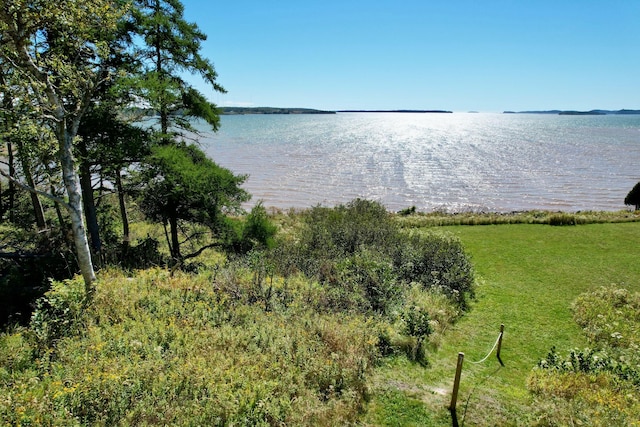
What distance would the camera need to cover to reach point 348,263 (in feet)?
39.6

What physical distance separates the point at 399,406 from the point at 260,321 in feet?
10.6

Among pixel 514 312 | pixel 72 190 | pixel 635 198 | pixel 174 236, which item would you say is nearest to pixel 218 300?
pixel 72 190

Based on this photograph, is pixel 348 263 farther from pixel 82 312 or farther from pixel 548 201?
pixel 548 201

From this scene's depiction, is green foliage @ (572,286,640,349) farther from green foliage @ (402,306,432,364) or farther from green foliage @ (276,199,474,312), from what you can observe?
green foliage @ (402,306,432,364)

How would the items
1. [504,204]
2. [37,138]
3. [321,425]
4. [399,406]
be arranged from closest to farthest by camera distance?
[321,425], [399,406], [37,138], [504,204]

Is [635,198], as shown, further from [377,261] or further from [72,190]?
[72,190]

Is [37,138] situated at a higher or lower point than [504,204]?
higher

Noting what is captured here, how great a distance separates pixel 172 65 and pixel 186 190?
16.7 ft

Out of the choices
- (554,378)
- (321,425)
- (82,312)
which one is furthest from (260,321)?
(554,378)

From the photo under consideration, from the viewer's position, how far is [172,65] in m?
13.9

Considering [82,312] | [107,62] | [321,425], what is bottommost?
[321,425]

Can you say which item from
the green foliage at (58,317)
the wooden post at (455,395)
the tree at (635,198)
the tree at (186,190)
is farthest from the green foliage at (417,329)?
the tree at (635,198)

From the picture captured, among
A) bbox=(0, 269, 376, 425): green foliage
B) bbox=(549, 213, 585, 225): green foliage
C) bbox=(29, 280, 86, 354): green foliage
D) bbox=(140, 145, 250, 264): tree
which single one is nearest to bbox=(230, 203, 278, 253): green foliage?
bbox=(140, 145, 250, 264): tree

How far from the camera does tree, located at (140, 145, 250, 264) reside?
40.3 feet
